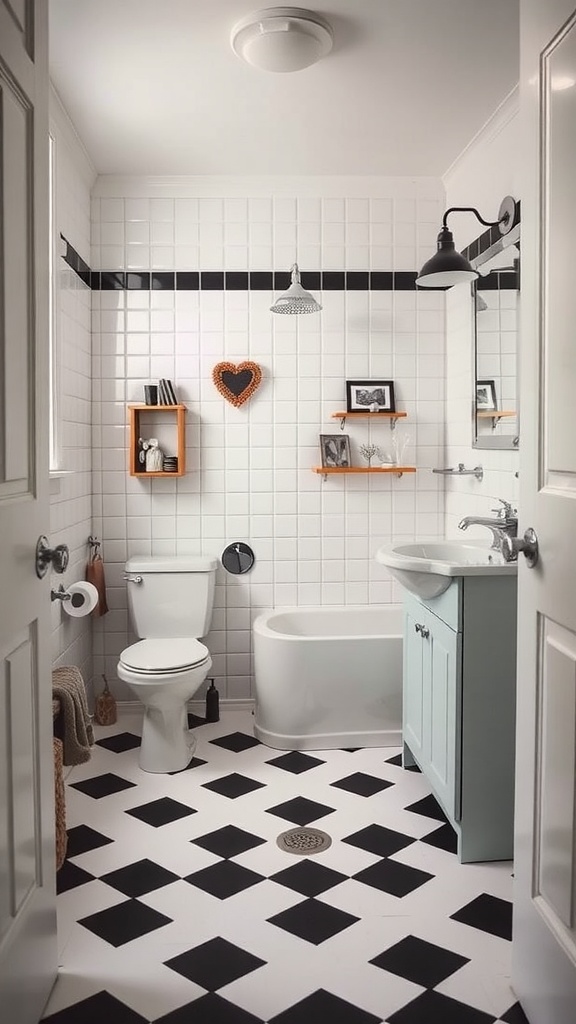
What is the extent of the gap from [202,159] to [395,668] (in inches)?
97.3

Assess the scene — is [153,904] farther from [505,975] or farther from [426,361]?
[426,361]

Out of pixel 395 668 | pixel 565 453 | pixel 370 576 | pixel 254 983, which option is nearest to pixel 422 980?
pixel 254 983

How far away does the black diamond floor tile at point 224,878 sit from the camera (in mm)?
2400

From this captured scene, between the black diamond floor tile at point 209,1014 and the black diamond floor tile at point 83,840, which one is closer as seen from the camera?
the black diamond floor tile at point 209,1014

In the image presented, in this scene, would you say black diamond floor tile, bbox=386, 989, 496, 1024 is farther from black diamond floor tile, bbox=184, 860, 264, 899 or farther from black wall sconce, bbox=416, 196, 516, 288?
black wall sconce, bbox=416, 196, 516, 288

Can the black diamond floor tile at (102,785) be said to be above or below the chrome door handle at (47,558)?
below

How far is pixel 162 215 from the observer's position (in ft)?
13.2

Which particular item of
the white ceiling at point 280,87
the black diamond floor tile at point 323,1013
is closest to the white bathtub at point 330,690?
the black diamond floor tile at point 323,1013

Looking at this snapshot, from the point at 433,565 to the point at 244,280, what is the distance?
6.83 ft

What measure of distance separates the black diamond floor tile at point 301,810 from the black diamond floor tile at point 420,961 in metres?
0.78

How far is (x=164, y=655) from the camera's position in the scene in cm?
340

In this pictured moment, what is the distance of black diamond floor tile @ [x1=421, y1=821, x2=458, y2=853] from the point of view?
105 inches

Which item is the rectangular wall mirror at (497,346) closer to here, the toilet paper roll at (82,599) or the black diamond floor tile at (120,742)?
the toilet paper roll at (82,599)

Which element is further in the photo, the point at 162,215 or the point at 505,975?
the point at 162,215
